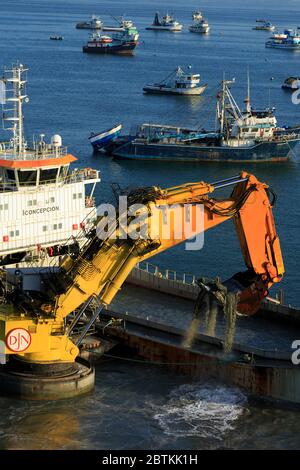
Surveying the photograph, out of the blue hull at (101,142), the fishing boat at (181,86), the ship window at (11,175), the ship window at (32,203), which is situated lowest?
the blue hull at (101,142)

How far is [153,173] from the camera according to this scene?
72.8m

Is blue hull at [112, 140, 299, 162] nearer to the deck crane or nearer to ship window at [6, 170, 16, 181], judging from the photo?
ship window at [6, 170, 16, 181]

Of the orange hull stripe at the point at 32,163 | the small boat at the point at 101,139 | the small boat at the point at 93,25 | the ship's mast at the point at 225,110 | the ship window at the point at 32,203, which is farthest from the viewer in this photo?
the small boat at the point at 93,25

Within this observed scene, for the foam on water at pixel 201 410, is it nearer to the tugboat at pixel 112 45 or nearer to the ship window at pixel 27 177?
the ship window at pixel 27 177

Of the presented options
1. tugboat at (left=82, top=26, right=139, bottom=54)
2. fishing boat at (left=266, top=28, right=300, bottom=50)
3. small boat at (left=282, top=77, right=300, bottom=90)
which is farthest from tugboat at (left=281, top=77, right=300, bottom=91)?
fishing boat at (left=266, top=28, right=300, bottom=50)

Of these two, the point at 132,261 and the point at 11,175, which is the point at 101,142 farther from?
the point at 132,261

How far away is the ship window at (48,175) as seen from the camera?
119 ft

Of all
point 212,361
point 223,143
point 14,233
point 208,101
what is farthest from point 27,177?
point 208,101

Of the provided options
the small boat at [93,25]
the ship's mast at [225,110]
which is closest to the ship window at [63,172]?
the ship's mast at [225,110]

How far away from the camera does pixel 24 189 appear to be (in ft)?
118

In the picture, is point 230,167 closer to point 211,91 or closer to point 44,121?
point 44,121

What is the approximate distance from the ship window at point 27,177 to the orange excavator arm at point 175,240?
557cm

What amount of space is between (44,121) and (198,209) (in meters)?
55.6

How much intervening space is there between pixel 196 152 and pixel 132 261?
46.8 meters
